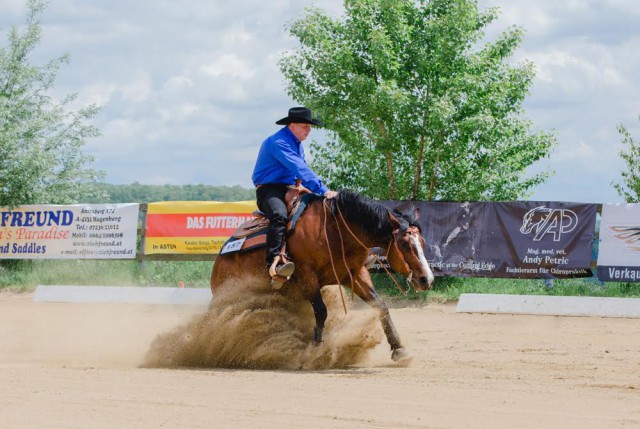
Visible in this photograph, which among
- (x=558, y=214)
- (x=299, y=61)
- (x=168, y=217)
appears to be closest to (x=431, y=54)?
(x=299, y=61)

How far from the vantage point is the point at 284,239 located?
10164mm

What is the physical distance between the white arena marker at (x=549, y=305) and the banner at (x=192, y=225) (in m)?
5.41

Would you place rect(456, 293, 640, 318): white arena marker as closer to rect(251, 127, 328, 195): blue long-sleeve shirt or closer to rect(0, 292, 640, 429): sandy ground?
rect(0, 292, 640, 429): sandy ground

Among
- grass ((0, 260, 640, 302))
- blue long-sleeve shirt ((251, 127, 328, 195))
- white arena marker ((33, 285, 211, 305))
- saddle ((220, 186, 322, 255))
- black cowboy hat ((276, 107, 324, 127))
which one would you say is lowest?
white arena marker ((33, 285, 211, 305))

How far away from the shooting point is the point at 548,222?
57.7 ft

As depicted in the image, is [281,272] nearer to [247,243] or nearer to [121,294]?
[247,243]

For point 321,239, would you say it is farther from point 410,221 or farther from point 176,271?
point 176,271

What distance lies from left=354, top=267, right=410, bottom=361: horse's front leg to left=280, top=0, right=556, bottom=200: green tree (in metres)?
10.3

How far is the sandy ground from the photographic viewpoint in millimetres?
6730

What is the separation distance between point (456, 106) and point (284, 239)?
11674 millimetres

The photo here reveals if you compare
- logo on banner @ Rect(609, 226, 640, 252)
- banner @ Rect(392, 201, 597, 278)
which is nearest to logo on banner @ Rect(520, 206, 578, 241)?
banner @ Rect(392, 201, 597, 278)

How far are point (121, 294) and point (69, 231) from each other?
2.97 metres

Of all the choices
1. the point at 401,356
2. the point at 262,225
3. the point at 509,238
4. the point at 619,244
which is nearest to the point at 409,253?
the point at 401,356

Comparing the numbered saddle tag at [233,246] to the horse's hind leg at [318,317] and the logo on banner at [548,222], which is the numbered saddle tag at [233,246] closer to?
the horse's hind leg at [318,317]
